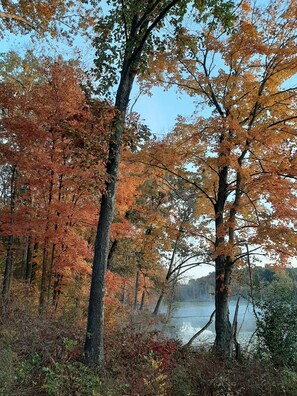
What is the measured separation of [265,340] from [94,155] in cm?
684

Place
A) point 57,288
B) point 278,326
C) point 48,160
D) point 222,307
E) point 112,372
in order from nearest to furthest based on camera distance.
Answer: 1. point 112,372
2. point 278,326
3. point 222,307
4. point 48,160
5. point 57,288

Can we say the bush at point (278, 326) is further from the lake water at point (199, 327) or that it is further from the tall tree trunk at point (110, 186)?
the tall tree trunk at point (110, 186)

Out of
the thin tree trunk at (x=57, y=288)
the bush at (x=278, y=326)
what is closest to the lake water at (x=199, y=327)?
the bush at (x=278, y=326)

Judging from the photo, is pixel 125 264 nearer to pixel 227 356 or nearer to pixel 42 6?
pixel 227 356

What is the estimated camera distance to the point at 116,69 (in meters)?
8.33

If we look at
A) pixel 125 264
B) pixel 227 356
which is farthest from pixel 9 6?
pixel 125 264

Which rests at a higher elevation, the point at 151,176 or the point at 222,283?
the point at 151,176

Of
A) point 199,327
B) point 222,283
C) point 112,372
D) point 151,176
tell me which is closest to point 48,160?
point 151,176

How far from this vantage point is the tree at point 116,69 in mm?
6688

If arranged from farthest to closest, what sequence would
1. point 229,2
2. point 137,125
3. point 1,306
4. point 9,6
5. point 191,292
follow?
point 191,292 < point 1,306 < point 9,6 < point 137,125 < point 229,2

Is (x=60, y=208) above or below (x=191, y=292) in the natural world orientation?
above

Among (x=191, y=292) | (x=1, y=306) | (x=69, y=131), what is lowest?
(x=191, y=292)

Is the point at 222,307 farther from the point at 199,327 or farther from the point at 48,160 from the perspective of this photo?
the point at 199,327

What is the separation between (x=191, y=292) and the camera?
→ 76.9 meters
